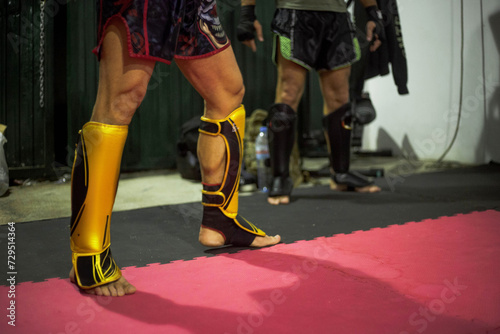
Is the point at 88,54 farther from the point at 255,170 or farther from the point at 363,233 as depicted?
the point at 363,233

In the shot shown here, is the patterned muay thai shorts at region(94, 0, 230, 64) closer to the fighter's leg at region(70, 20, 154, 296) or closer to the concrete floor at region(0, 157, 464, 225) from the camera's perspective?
the fighter's leg at region(70, 20, 154, 296)

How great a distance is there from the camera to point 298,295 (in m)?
1.08

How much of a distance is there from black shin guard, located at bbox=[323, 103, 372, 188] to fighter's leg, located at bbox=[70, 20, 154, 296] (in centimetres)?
162

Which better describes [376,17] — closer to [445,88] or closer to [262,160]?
[262,160]

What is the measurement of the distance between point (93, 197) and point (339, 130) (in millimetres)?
1732

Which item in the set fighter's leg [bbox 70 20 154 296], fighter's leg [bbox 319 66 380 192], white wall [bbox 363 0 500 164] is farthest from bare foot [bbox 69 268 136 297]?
white wall [bbox 363 0 500 164]

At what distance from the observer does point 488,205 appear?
7.02 feet

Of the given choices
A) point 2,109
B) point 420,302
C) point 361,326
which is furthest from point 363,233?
point 2,109

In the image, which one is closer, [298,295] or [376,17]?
[298,295]

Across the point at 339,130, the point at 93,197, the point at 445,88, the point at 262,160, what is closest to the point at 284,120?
the point at 339,130

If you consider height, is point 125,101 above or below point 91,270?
above

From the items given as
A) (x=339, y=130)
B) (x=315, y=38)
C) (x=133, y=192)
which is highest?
(x=315, y=38)

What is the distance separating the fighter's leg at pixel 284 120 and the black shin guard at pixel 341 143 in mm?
282

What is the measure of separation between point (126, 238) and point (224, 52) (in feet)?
2.41
